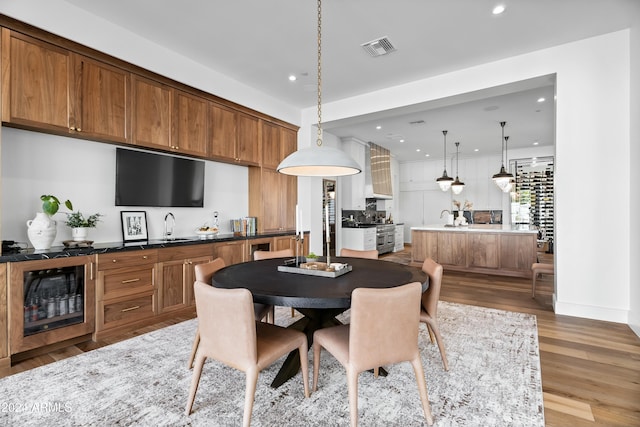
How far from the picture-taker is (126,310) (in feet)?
10.2

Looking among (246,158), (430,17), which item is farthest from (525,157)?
(246,158)

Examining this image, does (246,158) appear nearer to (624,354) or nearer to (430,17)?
(430,17)

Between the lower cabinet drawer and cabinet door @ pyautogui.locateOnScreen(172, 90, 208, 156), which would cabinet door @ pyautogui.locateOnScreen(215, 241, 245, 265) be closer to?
the lower cabinet drawer

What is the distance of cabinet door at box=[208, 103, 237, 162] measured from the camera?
425 centimetres

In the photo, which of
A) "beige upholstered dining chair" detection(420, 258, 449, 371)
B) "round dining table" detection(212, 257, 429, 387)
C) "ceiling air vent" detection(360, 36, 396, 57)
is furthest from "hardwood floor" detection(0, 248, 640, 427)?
"ceiling air vent" detection(360, 36, 396, 57)

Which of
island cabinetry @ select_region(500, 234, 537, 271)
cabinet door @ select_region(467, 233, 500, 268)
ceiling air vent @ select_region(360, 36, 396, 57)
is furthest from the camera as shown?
cabinet door @ select_region(467, 233, 500, 268)

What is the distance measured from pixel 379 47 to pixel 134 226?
11.5ft

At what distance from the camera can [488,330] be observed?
10.3 ft

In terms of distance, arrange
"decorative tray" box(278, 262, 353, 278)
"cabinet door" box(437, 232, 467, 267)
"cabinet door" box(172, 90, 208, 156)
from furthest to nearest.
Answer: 1. "cabinet door" box(437, 232, 467, 267)
2. "cabinet door" box(172, 90, 208, 156)
3. "decorative tray" box(278, 262, 353, 278)

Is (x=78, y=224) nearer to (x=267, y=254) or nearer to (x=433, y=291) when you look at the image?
(x=267, y=254)

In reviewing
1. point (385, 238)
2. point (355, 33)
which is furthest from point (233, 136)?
point (385, 238)

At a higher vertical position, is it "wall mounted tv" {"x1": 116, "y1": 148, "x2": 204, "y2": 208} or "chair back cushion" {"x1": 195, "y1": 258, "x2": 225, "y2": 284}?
"wall mounted tv" {"x1": 116, "y1": 148, "x2": 204, "y2": 208}

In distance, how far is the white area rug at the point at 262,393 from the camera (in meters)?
1.78

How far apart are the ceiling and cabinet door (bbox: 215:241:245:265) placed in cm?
231
